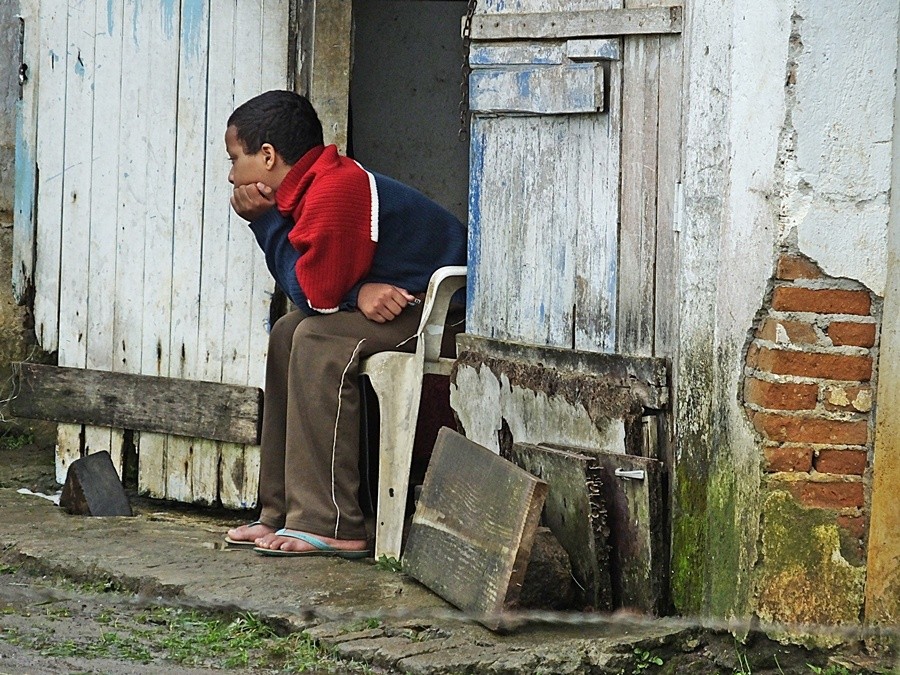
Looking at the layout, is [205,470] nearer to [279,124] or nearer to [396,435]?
[396,435]

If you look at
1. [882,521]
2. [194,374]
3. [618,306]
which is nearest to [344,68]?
[194,374]

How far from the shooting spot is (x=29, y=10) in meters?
5.77

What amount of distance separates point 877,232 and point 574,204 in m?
0.96

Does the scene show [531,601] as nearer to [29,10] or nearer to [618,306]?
[618,306]

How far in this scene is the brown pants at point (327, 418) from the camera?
4691 mm

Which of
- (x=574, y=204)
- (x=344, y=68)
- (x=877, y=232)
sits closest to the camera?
(x=877, y=232)

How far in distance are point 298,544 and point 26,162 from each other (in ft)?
7.11

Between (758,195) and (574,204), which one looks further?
(574,204)

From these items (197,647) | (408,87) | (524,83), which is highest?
(408,87)

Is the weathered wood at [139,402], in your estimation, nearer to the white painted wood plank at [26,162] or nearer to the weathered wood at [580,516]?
the white painted wood plank at [26,162]

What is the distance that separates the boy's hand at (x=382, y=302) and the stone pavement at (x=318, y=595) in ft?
2.66

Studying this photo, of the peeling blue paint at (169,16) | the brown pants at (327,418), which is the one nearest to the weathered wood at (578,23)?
the brown pants at (327,418)

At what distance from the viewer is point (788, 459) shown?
3.67 meters

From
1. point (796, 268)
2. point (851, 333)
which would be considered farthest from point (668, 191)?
point (851, 333)
